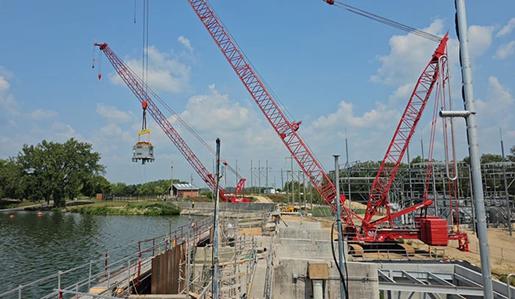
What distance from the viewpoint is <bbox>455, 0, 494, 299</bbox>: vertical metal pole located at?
4340 mm

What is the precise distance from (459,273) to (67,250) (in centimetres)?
3194

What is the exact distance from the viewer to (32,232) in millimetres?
41438

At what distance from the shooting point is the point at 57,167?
269 ft

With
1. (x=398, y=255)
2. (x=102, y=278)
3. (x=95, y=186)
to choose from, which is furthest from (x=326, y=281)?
(x=95, y=186)

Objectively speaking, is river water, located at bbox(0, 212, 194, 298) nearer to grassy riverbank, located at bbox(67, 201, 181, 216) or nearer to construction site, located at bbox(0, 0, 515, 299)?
construction site, located at bbox(0, 0, 515, 299)

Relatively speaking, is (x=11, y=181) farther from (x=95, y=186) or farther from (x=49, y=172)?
(x=95, y=186)

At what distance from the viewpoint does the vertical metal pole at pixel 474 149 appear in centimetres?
434

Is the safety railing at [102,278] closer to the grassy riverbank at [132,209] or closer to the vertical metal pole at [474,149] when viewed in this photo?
the vertical metal pole at [474,149]

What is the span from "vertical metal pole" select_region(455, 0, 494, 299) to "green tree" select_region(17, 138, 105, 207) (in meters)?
90.6

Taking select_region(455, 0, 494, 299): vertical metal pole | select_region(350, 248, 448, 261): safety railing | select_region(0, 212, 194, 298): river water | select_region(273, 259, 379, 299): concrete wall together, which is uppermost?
select_region(455, 0, 494, 299): vertical metal pole

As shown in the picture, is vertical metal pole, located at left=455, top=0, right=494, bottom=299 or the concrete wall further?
the concrete wall

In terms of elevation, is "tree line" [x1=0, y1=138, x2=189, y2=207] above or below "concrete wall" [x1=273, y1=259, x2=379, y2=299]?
above

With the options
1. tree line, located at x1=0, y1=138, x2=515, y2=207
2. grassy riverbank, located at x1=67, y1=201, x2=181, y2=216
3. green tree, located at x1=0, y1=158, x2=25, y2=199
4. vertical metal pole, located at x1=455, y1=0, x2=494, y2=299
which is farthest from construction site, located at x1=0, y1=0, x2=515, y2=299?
green tree, located at x1=0, y1=158, x2=25, y2=199

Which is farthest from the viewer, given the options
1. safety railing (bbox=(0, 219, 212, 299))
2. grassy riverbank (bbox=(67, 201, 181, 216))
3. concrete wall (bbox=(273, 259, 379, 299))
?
grassy riverbank (bbox=(67, 201, 181, 216))
